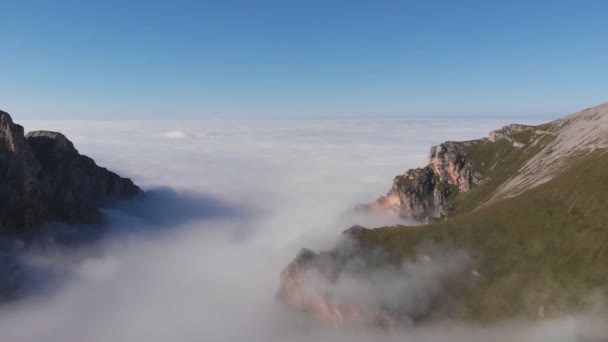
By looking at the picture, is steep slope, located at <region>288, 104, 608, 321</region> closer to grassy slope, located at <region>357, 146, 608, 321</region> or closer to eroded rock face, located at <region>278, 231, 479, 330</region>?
grassy slope, located at <region>357, 146, 608, 321</region>

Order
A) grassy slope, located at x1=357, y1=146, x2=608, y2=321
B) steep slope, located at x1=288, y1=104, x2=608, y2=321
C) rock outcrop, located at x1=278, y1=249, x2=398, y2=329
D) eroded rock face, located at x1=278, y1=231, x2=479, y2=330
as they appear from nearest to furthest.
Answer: steep slope, located at x1=288, y1=104, x2=608, y2=321
grassy slope, located at x1=357, y1=146, x2=608, y2=321
eroded rock face, located at x1=278, y1=231, x2=479, y2=330
rock outcrop, located at x1=278, y1=249, x2=398, y2=329

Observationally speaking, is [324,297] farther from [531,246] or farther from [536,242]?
[536,242]

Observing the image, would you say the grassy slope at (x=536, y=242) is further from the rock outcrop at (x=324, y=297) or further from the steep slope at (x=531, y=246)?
the rock outcrop at (x=324, y=297)

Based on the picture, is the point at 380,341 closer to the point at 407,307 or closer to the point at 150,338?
the point at 407,307

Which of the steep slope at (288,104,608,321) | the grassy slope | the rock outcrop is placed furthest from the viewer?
the rock outcrop

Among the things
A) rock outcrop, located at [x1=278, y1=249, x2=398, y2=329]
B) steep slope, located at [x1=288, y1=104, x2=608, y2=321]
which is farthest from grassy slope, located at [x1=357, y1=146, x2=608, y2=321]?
rock outcrop, located at [x1=278, y1=249, x2=398, y2=329]

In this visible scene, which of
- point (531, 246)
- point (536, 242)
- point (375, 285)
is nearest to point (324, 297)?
point (375, 285)

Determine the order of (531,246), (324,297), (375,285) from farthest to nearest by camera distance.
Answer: (324,297) < (531,246) < (375,285)

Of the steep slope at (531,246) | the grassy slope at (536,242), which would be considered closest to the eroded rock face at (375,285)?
the steep slope at (531,246)
